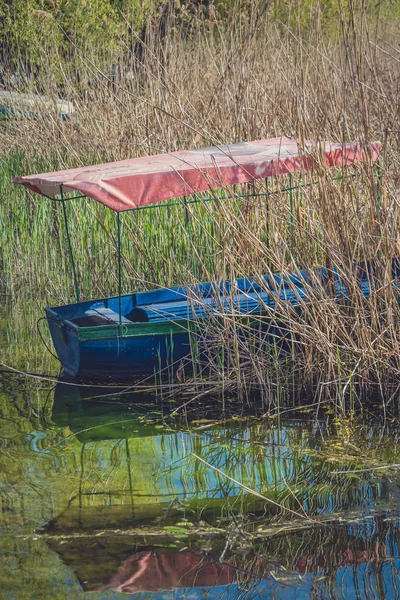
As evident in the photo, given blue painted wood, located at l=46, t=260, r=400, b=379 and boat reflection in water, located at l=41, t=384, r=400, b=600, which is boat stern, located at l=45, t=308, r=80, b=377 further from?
boat reflection in water, located at l=41, t=384, r=400, b=600

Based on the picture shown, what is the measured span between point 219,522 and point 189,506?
9.8 inches

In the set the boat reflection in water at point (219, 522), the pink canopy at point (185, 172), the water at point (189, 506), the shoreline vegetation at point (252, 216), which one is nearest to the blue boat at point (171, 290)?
the pink canopy at point (185, 172)

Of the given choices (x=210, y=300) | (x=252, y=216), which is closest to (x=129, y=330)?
(x=210, y=300)

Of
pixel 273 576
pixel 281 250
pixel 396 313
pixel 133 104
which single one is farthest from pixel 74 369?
pixel 133 104

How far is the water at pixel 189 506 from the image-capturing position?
12.5ft

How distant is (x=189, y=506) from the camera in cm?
459

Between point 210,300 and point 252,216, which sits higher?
point 252,216

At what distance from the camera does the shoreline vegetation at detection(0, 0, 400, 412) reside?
5.69 meters

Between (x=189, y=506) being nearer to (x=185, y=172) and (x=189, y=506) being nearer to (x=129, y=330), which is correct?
(x=129, y=330)

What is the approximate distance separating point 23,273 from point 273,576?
259 inches

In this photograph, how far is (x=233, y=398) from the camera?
6199 mm

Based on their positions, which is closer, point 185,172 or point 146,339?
point 185,172

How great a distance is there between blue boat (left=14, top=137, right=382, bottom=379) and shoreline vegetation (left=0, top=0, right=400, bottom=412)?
0.12 m

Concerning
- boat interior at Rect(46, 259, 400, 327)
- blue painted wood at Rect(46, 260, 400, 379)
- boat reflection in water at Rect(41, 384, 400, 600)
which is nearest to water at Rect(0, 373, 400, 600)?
boat reflection in water at Rect(41, 384, 400, 600)
